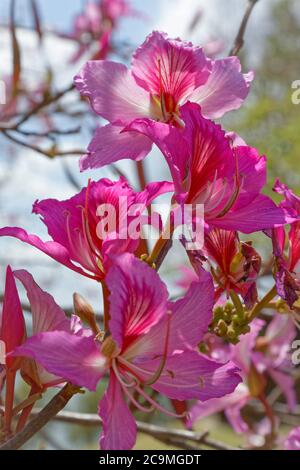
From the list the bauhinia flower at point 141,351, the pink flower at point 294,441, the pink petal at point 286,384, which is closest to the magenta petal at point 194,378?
the bauhinia flower at point 141,351

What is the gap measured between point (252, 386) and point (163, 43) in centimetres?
48

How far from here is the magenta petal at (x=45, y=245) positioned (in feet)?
1.39

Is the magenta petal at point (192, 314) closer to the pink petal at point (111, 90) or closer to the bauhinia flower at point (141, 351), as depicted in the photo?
the bauhinia flower at point (141, 351)

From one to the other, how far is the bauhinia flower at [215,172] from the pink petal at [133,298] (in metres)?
0.05

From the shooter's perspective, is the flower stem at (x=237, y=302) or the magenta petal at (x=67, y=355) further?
the flower stem at (x=237, y=302)

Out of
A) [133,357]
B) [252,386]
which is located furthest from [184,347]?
[252,386]

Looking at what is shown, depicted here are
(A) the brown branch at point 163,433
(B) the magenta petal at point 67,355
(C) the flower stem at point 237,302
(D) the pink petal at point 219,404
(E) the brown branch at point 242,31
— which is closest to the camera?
(B) the magenta petal at point 67,355

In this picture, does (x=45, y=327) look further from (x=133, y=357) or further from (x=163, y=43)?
(x=163, y=43)

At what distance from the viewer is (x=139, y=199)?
17.0 inches

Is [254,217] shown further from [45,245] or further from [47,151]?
[47,151]

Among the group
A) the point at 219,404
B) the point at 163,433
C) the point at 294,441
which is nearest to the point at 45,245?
the point at 294,441

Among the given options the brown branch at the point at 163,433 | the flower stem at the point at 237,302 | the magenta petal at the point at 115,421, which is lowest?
the brown branch at the point at 163,433

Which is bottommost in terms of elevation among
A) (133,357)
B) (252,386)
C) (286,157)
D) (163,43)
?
(252,386)
